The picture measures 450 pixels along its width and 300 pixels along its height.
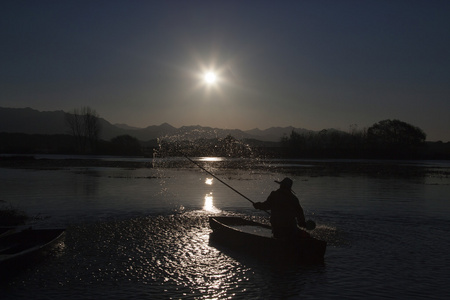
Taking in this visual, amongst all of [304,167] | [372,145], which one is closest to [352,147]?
[372,145]

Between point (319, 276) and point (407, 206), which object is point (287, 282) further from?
point (407, 206)

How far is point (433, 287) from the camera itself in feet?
37.5

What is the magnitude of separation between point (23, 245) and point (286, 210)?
925 centimetres

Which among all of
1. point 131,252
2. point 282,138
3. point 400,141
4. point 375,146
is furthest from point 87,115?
point 131,252

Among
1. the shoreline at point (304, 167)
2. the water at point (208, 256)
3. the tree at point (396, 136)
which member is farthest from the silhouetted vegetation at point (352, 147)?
the water at point (208, 256)

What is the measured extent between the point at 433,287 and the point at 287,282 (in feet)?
13.2

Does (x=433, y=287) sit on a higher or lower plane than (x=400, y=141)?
lower

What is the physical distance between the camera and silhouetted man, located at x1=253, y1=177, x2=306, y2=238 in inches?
555

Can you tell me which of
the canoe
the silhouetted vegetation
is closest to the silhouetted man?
the canoe

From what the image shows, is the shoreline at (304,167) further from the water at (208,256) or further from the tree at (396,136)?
the tree at (396,136)

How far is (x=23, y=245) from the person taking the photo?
566 inches

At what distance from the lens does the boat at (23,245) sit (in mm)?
11883

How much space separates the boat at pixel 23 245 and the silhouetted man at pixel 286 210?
7.79 meters

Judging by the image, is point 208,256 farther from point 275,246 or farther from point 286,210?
point 286,210
